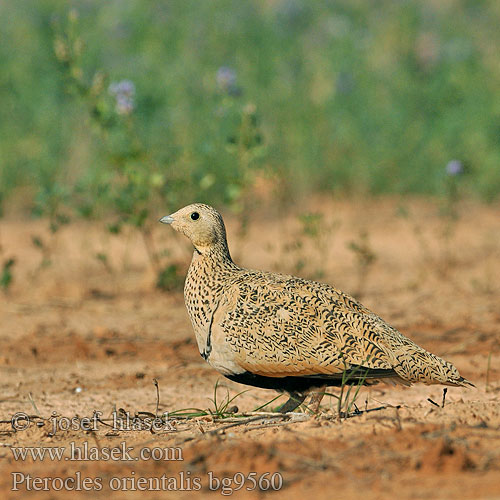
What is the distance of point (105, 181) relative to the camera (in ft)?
25.1

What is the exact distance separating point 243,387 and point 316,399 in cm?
102

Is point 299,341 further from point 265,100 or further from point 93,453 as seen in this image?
point 265,100

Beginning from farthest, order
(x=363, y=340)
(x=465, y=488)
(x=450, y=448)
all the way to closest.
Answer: (x=363, y=340) < (x=450, y=448) < (x=465, y=488)

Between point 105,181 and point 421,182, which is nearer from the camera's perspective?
point 105,181

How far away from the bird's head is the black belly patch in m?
0.81

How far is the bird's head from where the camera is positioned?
4.90 meters

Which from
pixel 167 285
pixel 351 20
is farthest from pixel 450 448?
pixel 351 20

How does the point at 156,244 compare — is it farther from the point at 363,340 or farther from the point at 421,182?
the point at 363,340

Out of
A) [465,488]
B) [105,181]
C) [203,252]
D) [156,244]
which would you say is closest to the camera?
[465,488]

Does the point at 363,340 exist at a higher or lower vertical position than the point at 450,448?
higher

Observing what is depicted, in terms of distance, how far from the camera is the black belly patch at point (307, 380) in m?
4.21

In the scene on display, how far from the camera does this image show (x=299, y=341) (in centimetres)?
430

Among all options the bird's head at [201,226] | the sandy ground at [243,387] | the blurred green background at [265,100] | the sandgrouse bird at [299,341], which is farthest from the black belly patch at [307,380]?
the blurred green background at [265,100]

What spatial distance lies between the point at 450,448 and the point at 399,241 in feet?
20.5
